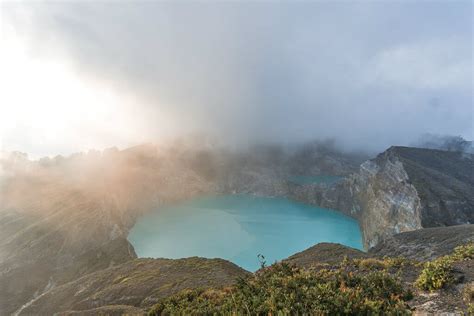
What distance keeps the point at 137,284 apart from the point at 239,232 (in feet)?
319

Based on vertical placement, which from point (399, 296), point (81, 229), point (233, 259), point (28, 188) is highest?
point (399, 296)

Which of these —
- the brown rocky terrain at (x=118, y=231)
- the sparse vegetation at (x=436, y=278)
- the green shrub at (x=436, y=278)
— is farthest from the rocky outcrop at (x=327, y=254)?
the green shrub at (x=436, y=278)

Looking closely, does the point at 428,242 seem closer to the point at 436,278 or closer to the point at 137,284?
the point at 436,278

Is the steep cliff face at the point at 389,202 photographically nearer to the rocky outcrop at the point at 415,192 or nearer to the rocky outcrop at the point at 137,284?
the rocky outcrop at the point at 415,192

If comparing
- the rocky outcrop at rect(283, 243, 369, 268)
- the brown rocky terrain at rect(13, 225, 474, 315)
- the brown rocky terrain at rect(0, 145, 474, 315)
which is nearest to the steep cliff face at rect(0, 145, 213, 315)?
the brown rocky terrain at rect(0, 145, 474, 315)

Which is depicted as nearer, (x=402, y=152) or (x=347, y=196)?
(x=402, y=152)

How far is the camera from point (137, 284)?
41688mm

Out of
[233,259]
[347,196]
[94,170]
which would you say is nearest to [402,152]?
[347,196]

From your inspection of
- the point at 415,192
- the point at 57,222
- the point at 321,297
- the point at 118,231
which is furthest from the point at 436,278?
the point at 118,231

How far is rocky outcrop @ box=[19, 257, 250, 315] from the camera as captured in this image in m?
35.5

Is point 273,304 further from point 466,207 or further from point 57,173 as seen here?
point 57,173

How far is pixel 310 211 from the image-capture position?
187 meters

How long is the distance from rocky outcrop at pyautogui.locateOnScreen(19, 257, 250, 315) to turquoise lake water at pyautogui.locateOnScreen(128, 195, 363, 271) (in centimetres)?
5225

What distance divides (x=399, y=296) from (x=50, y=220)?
126888mm
